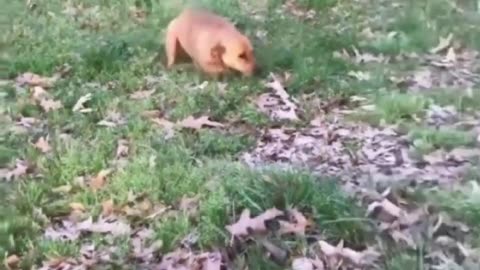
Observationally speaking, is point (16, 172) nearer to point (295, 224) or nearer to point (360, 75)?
point (295, 224)

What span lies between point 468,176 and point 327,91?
1.34m

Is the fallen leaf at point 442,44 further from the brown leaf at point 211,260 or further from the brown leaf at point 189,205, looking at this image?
the brown leaf at point 211,260

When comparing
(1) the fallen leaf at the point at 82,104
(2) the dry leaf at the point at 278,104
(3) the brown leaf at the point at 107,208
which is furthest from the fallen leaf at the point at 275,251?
(1) the fallen leaf at the point at 82,104

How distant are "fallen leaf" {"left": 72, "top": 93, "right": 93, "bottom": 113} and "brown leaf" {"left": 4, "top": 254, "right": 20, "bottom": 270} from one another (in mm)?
1563

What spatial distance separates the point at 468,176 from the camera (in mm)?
4152

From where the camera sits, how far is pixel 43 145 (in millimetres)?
4762

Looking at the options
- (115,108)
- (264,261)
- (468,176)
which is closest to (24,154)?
(115,108)

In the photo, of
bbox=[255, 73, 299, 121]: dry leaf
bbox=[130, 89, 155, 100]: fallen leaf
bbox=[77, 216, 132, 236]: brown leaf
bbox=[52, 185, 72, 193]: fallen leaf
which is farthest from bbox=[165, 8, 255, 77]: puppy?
bbox=[77, 216, 132, 236]: brown leaf

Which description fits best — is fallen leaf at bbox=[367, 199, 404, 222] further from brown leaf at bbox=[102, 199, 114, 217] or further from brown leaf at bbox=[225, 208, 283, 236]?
brown leaf at bbox=[102, 199, 114, 217]

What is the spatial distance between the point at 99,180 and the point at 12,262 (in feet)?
2.32

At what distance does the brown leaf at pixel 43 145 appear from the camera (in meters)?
4.71

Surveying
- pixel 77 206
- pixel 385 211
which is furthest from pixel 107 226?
pixel 385 211

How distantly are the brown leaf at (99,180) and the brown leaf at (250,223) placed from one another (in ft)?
2.47

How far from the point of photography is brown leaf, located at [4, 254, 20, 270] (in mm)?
3691
